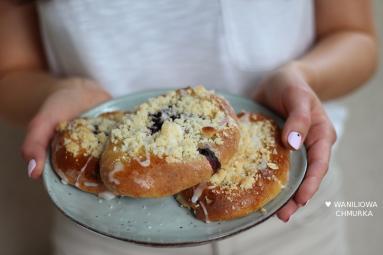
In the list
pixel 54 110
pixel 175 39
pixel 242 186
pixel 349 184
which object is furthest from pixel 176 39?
pixel 349 184

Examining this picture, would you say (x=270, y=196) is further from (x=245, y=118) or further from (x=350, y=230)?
(x=350, y=230)

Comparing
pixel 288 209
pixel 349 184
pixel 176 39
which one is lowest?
pixel 349 184

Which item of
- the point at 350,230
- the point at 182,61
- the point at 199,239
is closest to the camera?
the point at 199,239

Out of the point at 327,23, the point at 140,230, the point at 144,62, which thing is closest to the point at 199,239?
the point at 140,230

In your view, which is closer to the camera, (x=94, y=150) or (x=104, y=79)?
(x=94, y=150)

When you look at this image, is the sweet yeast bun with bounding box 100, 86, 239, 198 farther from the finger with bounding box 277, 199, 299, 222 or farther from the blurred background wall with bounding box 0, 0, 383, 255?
the blurred background wall with bounding box 0, 0, 383, 255

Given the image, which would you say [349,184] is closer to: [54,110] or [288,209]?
[288,209]
